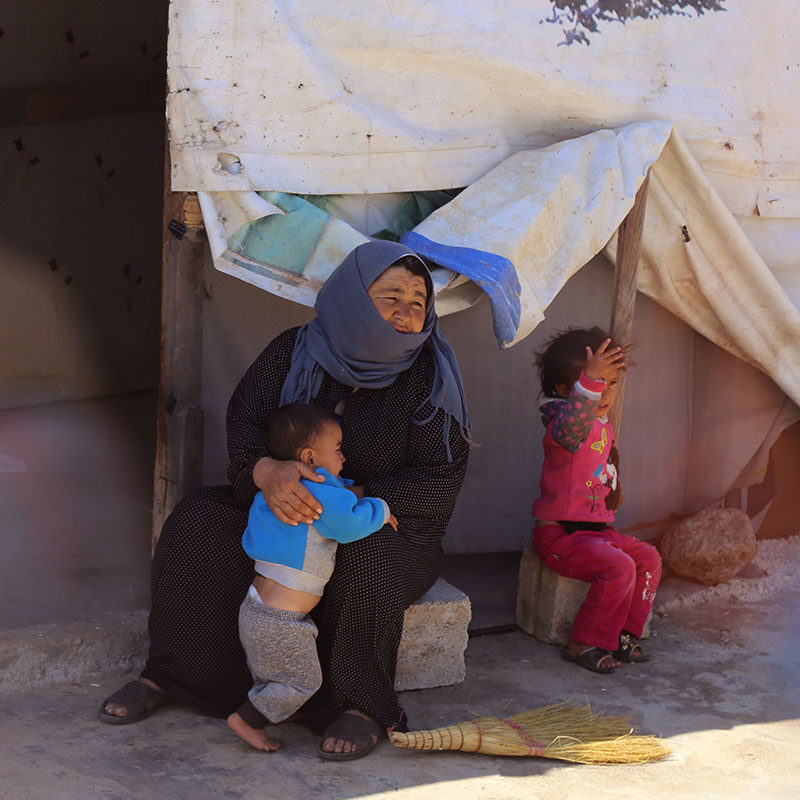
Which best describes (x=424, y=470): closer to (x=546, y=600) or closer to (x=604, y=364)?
(x=604, y=364)

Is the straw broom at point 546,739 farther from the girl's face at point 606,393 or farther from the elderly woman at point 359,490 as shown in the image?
the girl's face at point 606,393

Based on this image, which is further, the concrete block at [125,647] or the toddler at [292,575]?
the concrete block at [125,647]

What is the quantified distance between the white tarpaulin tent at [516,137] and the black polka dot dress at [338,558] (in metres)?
0.37

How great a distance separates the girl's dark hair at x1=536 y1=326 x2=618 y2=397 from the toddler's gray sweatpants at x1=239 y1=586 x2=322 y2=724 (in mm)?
1276

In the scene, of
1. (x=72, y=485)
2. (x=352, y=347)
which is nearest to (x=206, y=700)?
(x=352, y=347)

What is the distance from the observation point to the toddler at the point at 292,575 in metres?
2.94

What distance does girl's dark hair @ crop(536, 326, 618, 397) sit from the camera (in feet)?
12.4

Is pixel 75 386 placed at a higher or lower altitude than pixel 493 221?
lower

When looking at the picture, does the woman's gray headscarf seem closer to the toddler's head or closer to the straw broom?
the toddler's head

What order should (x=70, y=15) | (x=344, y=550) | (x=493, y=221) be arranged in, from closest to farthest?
(x=344, y=550) → (x=493, y=221) → (x=70, y=15)

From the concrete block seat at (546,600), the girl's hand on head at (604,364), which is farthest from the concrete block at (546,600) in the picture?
Result: the girl's hand on head at (604,364)

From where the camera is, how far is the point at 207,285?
13.0 ft

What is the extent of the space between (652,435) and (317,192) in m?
1.85

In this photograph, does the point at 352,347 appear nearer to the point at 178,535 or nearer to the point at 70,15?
the point at 178,535
